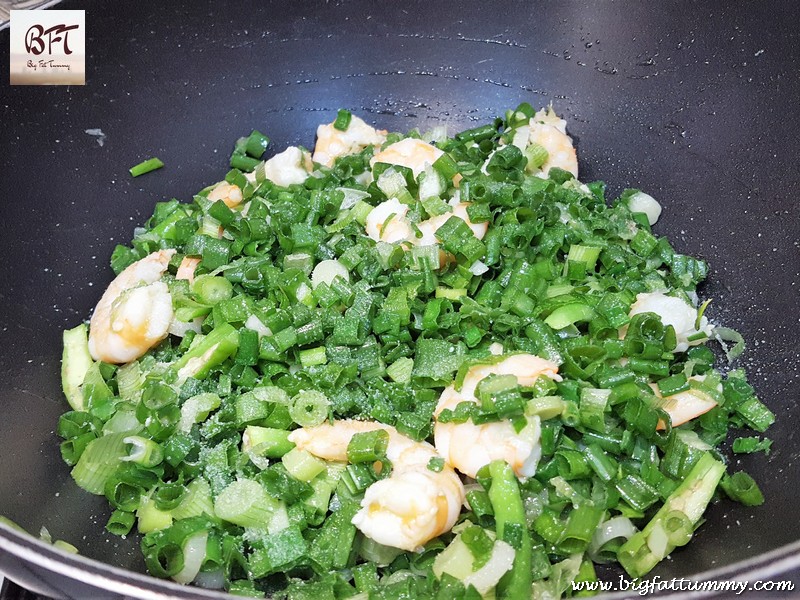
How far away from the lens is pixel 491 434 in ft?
5.95

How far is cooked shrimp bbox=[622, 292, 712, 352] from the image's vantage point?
86.2 inches

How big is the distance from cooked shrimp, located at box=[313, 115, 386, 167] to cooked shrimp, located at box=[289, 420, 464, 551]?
153cm

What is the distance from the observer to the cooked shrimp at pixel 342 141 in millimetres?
2900

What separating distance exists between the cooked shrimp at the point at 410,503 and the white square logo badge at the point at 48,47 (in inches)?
81.1

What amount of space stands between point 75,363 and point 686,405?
2076 mm

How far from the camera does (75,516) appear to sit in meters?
2.00

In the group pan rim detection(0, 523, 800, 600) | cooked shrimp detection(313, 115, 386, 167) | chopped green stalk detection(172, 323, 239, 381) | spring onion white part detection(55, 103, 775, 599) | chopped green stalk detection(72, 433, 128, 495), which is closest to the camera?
pan rim detection(0, 523, 800, 600)

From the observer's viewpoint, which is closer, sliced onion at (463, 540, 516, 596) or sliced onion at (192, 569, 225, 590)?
sliced onion at (463, 540, 516, 596)

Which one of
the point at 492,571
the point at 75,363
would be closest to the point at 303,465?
the point at 492,571

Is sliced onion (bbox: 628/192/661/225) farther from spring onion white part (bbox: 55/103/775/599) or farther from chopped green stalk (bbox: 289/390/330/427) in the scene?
chopped green stalk (bbox: 289/390/330/427)

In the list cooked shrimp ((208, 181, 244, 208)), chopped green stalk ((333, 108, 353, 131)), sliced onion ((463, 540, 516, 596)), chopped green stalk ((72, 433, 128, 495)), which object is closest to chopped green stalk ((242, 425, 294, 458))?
chopped green stalk ((72, 433, 128, 495))

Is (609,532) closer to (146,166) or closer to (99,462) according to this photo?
(99,462)

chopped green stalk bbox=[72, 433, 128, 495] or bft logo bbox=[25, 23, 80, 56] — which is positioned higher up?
bft logo bbox=[25, 23, 80, 56]

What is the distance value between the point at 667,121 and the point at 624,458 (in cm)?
145
